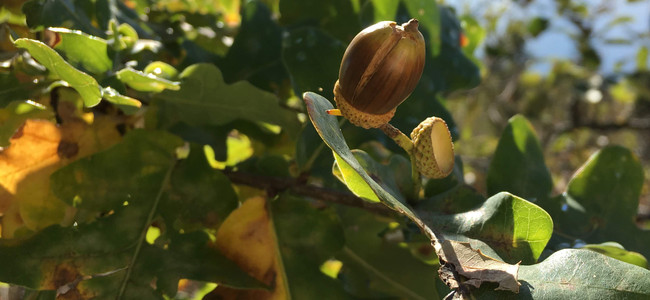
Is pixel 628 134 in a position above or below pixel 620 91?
below

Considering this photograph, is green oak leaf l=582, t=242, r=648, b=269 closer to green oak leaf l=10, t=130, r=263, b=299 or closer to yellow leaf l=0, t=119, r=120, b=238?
green oak leaf l=10, t=130, r=263, b=299

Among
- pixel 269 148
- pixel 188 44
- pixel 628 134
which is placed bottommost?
pixel 628 134

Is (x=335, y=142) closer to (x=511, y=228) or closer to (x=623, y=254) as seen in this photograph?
(x=511, y=228)

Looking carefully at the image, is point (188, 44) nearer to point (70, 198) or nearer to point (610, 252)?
point (70, 198)

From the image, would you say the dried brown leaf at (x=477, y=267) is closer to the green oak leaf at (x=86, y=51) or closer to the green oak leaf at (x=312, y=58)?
the green oak leaf at (x=312, y=58)

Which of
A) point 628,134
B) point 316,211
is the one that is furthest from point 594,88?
point 316,211

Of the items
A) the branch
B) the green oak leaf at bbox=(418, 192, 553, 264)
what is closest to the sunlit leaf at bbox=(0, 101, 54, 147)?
the branch

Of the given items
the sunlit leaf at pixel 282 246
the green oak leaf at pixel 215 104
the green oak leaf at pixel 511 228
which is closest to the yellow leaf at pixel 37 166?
the green oak leaf at pixel 215 104

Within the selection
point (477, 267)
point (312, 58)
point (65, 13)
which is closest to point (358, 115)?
point (477, 267)
